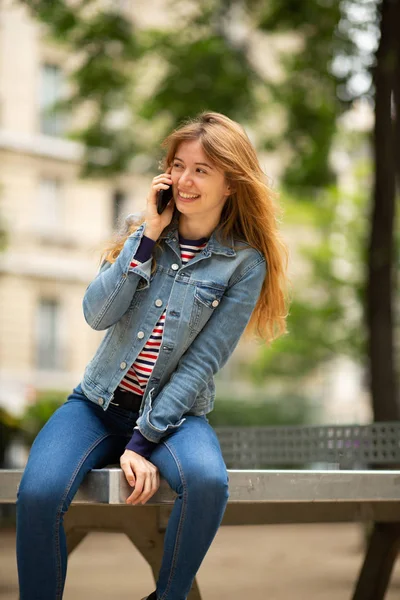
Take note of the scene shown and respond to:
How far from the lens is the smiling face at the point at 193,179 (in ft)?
10.1

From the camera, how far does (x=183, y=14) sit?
38.4 ft

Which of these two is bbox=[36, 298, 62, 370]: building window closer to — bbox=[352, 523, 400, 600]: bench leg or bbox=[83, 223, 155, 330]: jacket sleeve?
bbox=[352, 523, 400, 600]: bench leg

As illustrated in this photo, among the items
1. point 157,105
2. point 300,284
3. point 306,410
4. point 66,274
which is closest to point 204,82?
point 157,105

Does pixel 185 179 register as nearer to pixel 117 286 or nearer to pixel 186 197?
pixel 186 197

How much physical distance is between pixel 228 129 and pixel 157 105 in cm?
782

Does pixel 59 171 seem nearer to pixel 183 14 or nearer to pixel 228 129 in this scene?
pixel 183 14

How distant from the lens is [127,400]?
3.04 m

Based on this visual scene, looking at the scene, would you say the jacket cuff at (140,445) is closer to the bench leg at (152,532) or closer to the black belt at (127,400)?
the black belt at (127,400)

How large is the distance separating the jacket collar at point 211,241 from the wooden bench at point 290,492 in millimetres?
676

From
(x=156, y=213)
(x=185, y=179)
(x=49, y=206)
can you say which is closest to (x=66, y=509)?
(x=156, y=213)

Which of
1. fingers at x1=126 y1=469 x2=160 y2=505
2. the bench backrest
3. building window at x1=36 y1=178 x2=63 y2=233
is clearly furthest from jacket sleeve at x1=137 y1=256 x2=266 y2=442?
building window at x1=36 y1=178 x2=63 y2=233

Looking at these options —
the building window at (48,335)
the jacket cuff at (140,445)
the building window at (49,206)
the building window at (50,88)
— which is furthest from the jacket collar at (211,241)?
the building window at (50,88)

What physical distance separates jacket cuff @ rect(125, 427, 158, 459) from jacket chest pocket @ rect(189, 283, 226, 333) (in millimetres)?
363

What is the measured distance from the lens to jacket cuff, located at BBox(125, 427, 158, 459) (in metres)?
2.82
